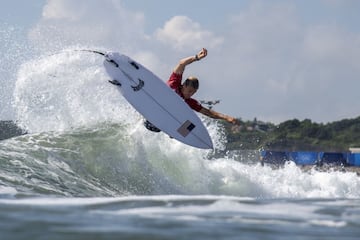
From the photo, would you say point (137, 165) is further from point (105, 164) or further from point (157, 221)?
point (157, 221)

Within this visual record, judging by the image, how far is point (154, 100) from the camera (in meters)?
13.0

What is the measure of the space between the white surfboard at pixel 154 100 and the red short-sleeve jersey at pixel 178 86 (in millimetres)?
103

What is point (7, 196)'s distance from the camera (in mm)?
6758

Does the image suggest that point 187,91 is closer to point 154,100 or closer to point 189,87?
point 189,87

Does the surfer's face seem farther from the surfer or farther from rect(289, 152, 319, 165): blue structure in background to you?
rect(289, 152, 319, 165): blue structure in background

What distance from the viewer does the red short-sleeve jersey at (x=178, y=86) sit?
42.3 ft

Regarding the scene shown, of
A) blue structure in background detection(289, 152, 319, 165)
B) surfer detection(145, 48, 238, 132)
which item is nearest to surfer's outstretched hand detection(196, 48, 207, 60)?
surfer detection(145, 48, 238, 132)

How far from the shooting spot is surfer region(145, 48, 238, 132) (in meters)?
12.5

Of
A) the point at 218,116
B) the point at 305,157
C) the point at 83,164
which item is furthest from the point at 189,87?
the point at 305,157

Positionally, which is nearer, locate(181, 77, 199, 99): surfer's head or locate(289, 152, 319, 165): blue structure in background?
locate(181, 77, 199, 99): surfer's head

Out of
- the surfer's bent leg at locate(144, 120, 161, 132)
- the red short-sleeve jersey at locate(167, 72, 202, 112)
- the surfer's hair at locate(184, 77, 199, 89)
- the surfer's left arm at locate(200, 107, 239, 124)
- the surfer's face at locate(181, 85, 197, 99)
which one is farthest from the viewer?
the surfer's bent leg at locate(144, 120, 161, 132)

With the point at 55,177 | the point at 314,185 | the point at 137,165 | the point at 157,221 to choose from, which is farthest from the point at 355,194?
the point at 157,221

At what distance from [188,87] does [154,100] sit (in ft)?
2.55

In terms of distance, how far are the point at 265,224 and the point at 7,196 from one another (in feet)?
9.00
